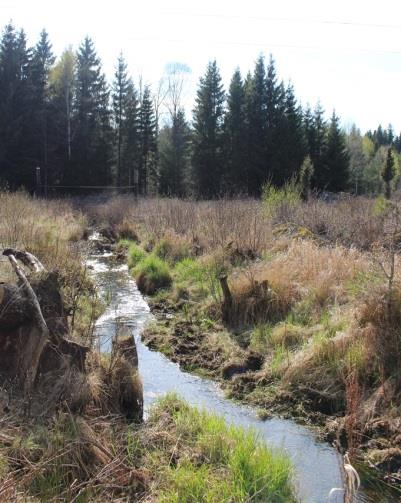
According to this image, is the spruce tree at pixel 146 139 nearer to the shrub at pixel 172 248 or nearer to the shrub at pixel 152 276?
the shrub at pixel 172 248


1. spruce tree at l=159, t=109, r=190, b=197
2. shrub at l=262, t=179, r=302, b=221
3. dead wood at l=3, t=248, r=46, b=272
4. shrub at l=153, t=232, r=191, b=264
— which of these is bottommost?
shrub at l=153, t=232, r=191, b=264

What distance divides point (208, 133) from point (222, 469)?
4020 centimetres

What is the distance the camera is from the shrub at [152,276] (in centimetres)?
1223

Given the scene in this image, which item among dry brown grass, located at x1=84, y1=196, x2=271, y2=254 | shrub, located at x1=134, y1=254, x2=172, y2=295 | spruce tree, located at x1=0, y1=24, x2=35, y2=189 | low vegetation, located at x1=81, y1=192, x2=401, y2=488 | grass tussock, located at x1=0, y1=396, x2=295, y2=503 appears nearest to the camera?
grass tussock, located at x1=0, y1=396, x2=295, y2=503

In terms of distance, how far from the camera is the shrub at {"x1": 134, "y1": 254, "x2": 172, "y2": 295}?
12.2 metres

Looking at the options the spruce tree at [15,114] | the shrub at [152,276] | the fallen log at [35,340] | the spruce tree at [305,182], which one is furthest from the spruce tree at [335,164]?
the fallen log at [35,340]

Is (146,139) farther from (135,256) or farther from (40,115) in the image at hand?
(135,256)

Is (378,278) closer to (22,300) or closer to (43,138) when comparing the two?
(22,300)

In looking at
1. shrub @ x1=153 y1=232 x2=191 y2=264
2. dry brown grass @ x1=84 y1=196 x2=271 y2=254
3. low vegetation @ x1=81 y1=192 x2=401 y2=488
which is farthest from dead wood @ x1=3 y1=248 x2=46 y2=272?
shrub @ x1=153 y1=232 x2=191 y2=264

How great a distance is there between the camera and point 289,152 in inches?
1656

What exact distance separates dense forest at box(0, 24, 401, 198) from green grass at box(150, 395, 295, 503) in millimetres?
33026

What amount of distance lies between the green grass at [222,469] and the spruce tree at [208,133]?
118 feet

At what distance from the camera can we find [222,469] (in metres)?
4.21

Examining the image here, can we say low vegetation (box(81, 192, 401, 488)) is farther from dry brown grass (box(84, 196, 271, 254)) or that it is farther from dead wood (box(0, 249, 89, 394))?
dead wood (box(0, 249, 89, 394))
